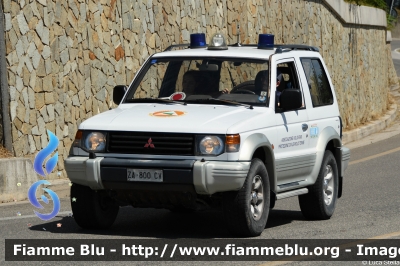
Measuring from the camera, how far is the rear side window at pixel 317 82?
10.9 metres

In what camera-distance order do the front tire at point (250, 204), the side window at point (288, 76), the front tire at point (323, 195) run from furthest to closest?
the front tire at point (323, 195), the side window at point (288, 76), the front tire at point (250, 204)

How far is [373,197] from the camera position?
1234 centimetres

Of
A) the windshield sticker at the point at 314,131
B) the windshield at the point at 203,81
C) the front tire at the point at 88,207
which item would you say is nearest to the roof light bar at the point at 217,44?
the windshield at the point at 203,81

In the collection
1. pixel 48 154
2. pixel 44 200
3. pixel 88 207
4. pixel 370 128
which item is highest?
pixel 88 207

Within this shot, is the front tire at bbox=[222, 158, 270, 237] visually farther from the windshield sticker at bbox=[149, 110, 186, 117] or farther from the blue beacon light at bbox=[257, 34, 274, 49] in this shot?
the blue beacon light at bbox=[257, 34, 274, 49]

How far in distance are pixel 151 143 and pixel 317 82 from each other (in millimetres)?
3034

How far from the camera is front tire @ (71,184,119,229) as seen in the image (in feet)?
30.5

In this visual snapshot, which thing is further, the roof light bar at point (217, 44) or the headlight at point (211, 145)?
the roof light bar at point (217, 44)

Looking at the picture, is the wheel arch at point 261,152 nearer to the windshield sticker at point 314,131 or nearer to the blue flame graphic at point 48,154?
the windshield sticker at point 314,131

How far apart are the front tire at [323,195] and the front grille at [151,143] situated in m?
2.31

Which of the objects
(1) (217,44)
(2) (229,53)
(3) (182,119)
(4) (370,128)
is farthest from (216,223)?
(4) (370,128)

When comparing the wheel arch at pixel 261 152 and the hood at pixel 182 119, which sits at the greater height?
the hood at pixel 182 119

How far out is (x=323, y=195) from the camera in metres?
10.7

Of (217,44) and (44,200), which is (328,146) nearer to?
(217,44)
